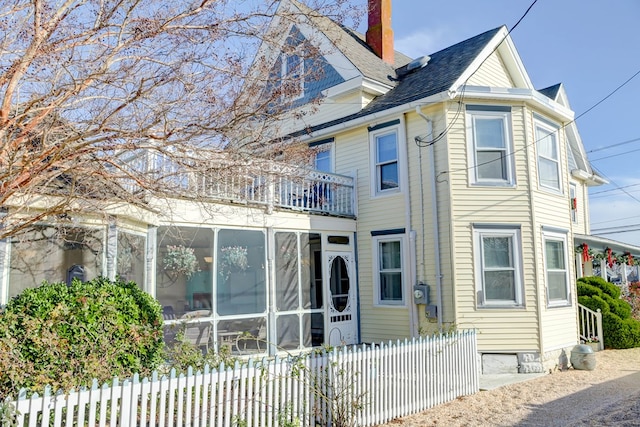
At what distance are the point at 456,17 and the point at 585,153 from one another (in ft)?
43.9

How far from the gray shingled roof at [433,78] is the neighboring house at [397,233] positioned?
3.9 inches

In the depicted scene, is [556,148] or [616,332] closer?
[556,148]

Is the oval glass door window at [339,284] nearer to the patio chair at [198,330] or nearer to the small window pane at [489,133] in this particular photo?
the patio chair at [198,330]

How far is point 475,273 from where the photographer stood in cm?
1073

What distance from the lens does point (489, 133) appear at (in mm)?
11312

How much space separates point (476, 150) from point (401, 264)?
127 inches

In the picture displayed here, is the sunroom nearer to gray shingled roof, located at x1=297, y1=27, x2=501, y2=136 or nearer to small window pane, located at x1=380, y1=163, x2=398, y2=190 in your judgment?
small window pane, located at x1=380, y1=163, x2=398, y2=190

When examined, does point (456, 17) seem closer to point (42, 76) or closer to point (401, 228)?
point (401, 228)

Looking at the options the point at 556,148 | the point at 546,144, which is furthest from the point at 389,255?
the point at 556,148

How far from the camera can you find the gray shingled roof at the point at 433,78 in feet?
38.8

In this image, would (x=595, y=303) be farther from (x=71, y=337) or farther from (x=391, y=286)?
(x=71, y=337)

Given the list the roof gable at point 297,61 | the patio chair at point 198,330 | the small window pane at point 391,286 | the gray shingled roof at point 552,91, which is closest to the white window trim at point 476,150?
the small window pane at point 391,286

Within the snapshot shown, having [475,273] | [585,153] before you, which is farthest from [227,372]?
[585,153]

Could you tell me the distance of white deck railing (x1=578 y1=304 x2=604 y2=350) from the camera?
13.4 m
